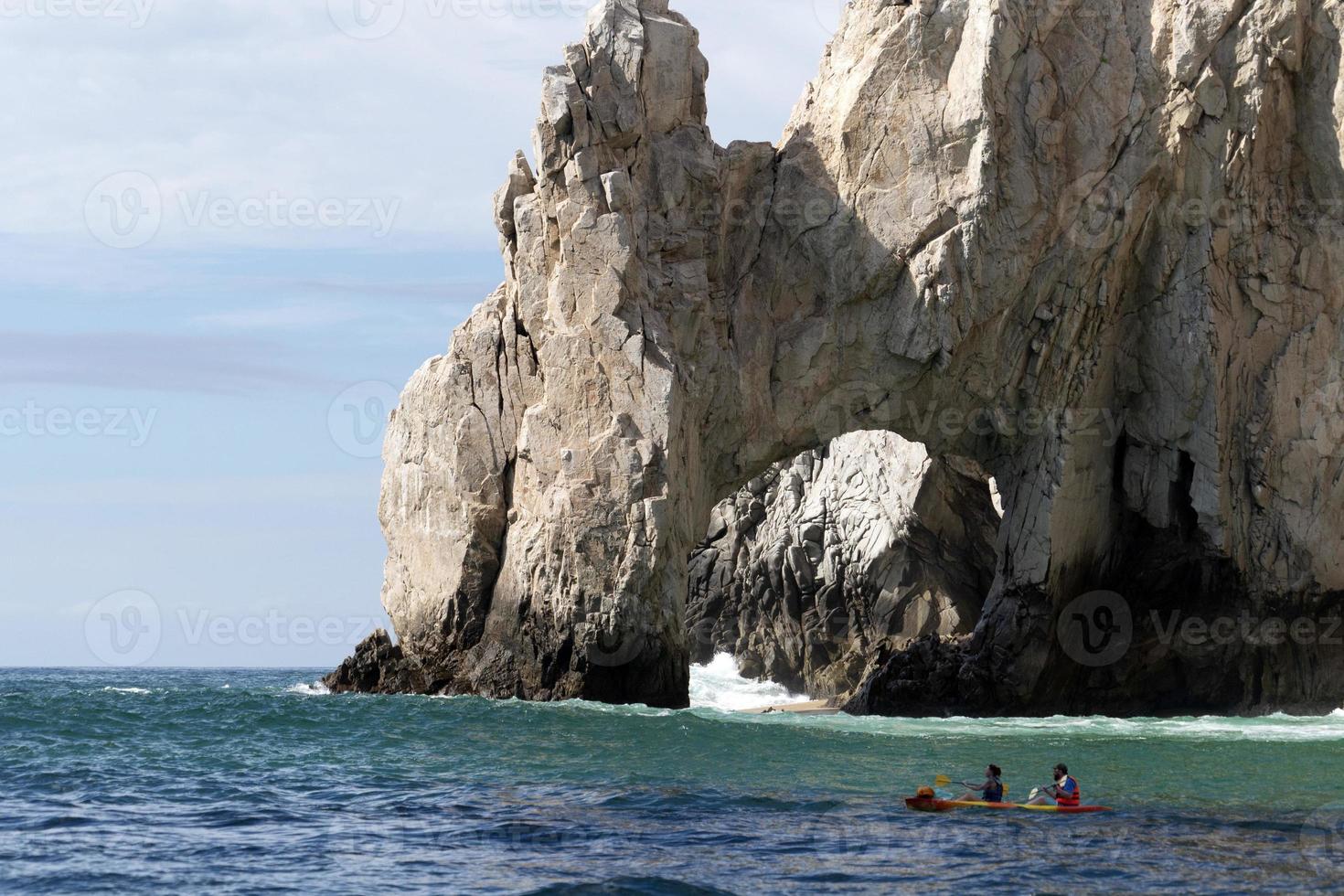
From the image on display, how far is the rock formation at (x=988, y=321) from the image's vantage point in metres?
33.0

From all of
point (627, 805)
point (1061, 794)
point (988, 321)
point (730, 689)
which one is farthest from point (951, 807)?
point (730, 689)

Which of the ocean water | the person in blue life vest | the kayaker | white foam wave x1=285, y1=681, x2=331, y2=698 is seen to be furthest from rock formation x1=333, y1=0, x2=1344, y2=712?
the person in blue life vest

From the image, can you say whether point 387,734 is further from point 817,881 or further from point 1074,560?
point 1074,560

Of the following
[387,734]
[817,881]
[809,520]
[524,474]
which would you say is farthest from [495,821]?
[809,520]

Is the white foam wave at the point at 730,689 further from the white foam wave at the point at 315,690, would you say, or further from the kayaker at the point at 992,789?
the kayaker at the point at 992,789

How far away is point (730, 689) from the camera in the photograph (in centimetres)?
4672

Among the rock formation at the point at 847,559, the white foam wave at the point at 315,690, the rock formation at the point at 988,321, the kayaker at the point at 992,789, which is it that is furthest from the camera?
the rock formation at the point at 847,559

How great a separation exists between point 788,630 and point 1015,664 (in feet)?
43.6

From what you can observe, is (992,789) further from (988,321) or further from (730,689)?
(730,689)

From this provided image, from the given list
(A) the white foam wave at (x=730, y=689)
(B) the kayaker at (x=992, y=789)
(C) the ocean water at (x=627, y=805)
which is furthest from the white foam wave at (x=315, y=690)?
(B) the kayaker at (x=992, y=789)

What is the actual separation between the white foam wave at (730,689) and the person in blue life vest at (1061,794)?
22.2 metres

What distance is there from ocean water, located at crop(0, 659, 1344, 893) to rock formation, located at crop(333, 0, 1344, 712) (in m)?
4.76

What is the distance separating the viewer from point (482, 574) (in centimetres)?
3425

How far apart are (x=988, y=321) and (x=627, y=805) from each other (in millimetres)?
18372
